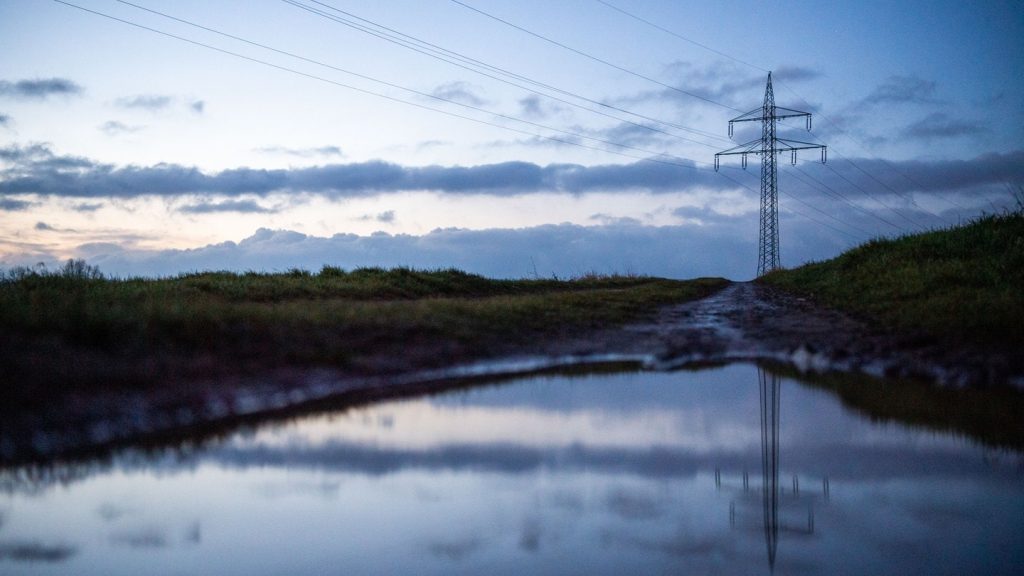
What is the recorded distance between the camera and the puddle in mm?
3992

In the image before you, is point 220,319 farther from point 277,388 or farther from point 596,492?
point 596,492

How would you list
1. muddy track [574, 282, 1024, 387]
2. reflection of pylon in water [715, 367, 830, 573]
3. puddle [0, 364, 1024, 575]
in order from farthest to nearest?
muddy track [574, 282, 1024, 387], reflection of pylon in water [715, 367, 830, 573], puddle [0, 364, 1024, 575]

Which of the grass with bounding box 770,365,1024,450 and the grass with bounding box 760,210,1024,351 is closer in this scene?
the grass with bounding box 770,365,1024,450

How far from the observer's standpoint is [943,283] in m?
14.2

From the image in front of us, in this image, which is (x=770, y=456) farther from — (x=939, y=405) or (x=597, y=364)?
(x=597, y=364)

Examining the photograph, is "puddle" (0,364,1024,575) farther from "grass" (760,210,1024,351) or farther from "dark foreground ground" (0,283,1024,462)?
"grass" (760,210,1024,351)

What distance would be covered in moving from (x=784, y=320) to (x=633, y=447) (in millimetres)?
9161

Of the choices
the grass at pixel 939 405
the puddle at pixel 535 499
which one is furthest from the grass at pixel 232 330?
the grass at pixel 939 405

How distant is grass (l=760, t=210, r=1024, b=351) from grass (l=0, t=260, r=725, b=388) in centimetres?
512

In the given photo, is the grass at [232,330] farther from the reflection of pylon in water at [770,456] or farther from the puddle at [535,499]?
the reflection of pylon in water at [770,456]

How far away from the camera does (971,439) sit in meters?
6.08

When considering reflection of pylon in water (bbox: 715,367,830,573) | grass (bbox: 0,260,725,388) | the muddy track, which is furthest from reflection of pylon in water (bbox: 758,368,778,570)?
grass (bbox: 0,260,725,388)

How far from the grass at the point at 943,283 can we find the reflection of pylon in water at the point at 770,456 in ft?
11.5

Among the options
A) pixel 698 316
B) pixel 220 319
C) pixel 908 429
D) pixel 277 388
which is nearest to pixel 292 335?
pixel 220 319
